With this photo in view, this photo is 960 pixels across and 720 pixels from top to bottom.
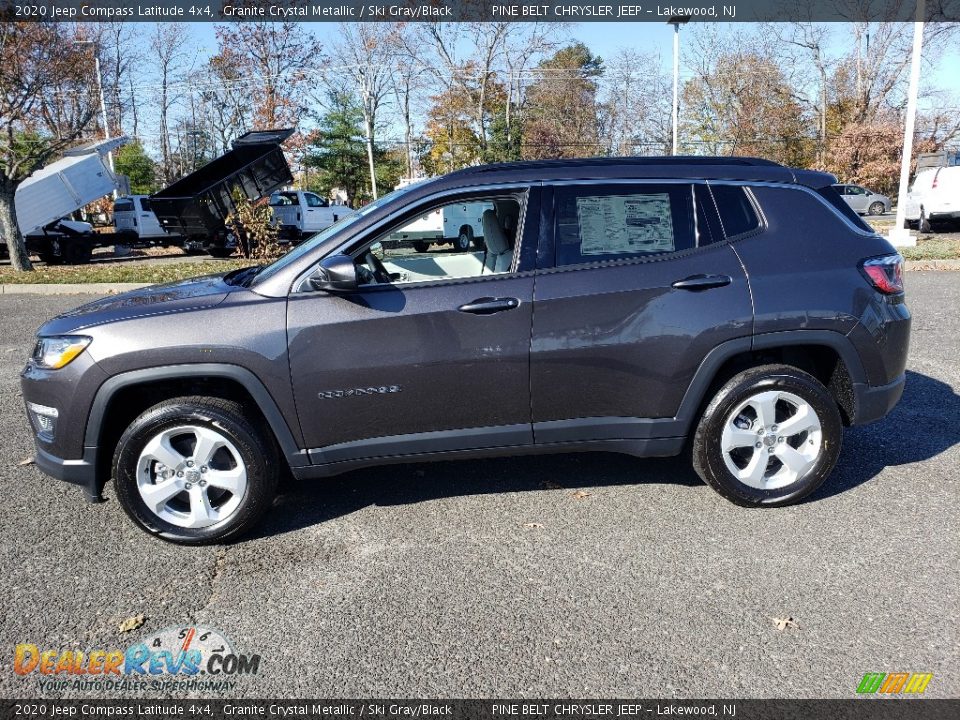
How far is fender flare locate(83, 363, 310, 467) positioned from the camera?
10.9 feet

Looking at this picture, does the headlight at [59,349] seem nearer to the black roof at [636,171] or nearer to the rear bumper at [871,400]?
the black roof at [636,171]

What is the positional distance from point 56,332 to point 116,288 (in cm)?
992

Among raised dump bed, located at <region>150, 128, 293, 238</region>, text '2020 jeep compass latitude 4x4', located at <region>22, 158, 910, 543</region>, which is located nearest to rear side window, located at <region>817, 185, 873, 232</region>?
text '2020 jeep compass latitude 4x4', located at <region>22, 158, 910, 543</region>

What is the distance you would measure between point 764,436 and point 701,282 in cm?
88

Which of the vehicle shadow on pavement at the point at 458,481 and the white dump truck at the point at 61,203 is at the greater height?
the white dump truck at the point at 61,203

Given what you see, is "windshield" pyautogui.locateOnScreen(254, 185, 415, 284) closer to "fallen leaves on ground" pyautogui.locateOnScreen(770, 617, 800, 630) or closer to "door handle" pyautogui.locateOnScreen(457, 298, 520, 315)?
"door handle" pyautogui.locateOnScreen(457, 298, 520, 315)

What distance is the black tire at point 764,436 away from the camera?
11.9ft

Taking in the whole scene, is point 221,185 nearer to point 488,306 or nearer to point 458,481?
point 458,481

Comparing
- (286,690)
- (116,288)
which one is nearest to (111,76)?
(116,288)

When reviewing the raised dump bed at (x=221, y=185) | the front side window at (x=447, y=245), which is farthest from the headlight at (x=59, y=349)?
the raised dump bed at (x=221, y=185)

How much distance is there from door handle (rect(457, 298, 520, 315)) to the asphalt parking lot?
1.11m

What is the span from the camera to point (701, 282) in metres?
3.55

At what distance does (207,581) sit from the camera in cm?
319

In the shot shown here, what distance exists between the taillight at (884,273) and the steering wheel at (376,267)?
2.49m
